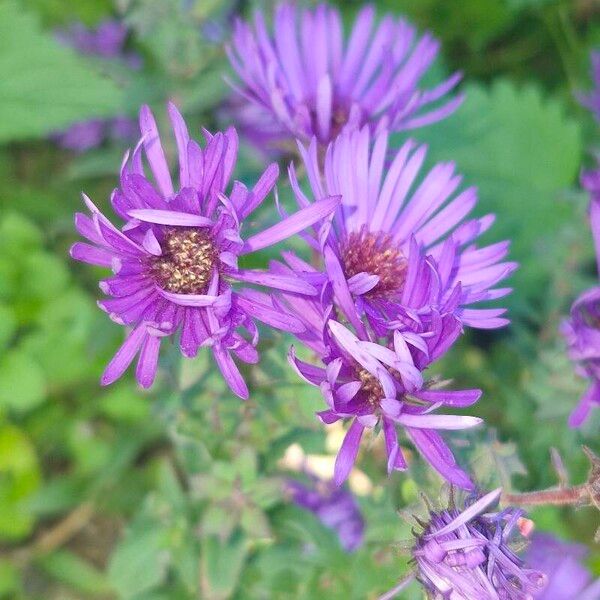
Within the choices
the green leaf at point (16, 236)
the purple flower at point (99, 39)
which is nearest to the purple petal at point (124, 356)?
the green leaf at point (16, 236)

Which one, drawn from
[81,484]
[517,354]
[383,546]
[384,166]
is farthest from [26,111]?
[517,354]

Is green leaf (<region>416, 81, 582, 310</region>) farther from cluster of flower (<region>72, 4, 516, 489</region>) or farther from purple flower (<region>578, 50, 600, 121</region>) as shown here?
cluster of flower (<region>72, 4, 516, 489</region>)

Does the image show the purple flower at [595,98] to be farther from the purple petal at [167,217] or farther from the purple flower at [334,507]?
the purple petal at [167,217]

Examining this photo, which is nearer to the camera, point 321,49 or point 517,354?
point 321,49

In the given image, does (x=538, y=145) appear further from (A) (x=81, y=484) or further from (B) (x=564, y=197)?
(A) (x=81, y=484)

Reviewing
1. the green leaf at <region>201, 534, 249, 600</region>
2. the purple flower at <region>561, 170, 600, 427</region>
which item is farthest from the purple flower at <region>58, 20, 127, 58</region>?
the purple flower at <region>561, 170, 600, 427</region>

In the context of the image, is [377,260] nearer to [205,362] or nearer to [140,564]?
[205,362]

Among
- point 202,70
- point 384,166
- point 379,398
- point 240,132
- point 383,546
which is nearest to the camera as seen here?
point 379,398
